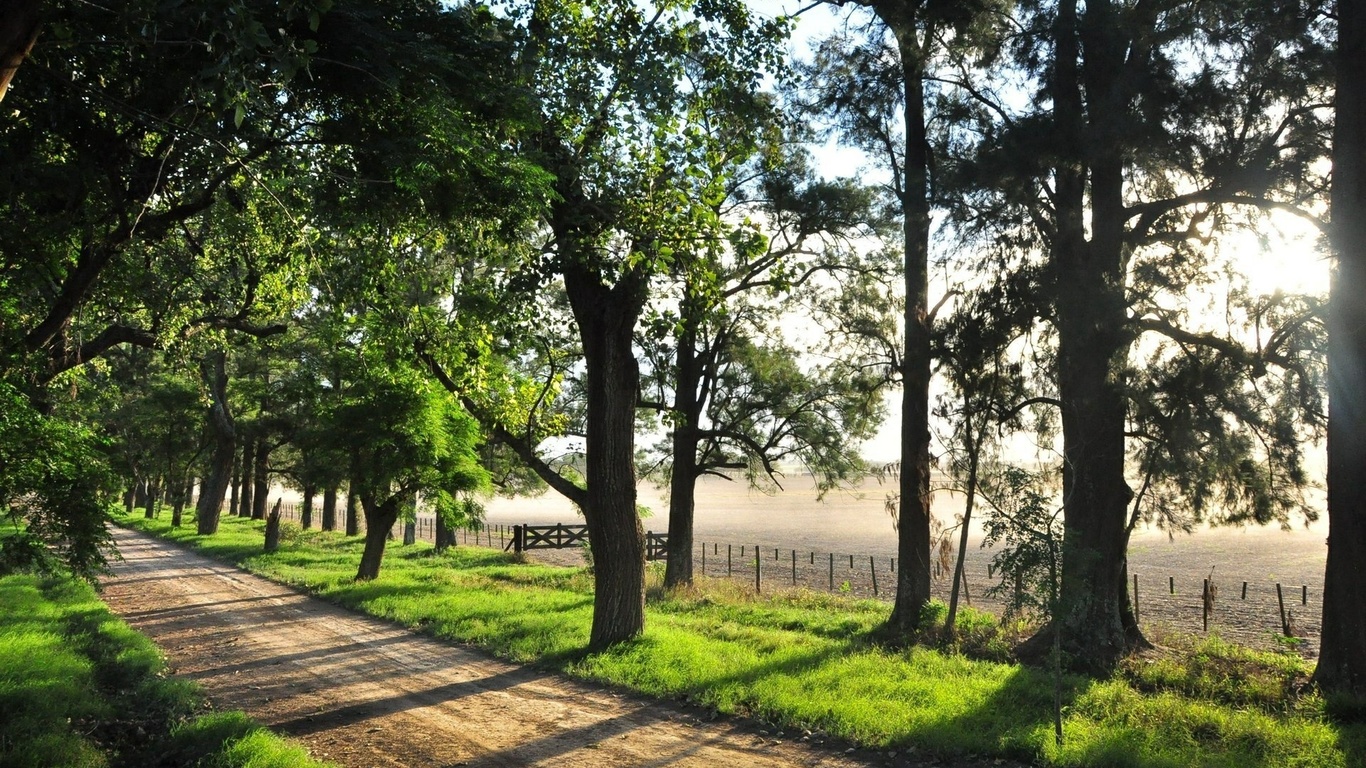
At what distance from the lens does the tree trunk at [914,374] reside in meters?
15.2

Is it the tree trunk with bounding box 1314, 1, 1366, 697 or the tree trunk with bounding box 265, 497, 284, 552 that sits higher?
the tree trunk with bounding box 1314, 1, 1366, 697

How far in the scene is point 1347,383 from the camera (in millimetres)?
10047

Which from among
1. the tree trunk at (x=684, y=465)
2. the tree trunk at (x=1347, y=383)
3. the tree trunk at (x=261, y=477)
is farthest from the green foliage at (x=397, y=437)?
the tree trunk at (x=261, y=477)

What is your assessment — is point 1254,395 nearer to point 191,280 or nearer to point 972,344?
point 972,344

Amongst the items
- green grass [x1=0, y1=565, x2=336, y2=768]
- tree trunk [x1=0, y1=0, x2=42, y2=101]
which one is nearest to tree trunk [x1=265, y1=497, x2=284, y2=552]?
green grass [x1=0, y1=565, x2=336, y2=768]

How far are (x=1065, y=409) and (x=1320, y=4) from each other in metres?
5.93

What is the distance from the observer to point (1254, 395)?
12305mm

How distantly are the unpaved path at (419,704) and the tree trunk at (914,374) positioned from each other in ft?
24.0

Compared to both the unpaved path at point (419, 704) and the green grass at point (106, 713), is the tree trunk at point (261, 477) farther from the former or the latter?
the green grass at point (106, 713)

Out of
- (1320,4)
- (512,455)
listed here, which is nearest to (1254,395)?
(1320,4)

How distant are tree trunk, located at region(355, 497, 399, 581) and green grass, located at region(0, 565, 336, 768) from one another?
23.8 feet

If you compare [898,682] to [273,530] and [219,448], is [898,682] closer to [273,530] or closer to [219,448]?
[273,530]

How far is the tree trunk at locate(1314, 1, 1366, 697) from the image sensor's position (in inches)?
382

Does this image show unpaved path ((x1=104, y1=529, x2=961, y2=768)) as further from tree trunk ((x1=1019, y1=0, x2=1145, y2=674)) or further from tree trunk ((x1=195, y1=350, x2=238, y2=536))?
tree trunk ((x1=195, y1=350, x2=238, y2=536))
